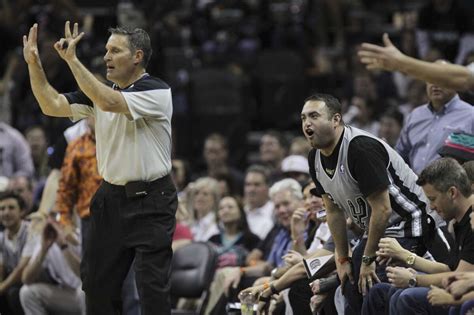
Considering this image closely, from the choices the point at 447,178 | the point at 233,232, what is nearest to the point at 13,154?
the point at 233,232

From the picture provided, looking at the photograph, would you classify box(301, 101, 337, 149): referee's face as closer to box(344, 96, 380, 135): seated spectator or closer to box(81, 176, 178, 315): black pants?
box(81, 176, 178, 315): black pants

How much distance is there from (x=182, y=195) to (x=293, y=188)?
2.47m

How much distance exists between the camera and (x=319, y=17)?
16.6 m

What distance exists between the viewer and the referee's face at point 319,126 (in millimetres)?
7117

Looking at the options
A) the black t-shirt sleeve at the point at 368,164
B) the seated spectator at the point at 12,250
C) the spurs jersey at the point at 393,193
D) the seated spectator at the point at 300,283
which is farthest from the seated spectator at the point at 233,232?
the black t-shirt sleeve at the point at 368,164

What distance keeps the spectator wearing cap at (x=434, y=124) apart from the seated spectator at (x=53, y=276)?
2966mm

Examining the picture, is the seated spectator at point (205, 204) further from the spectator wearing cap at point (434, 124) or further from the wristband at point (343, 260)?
the wristband at point (343, 260)

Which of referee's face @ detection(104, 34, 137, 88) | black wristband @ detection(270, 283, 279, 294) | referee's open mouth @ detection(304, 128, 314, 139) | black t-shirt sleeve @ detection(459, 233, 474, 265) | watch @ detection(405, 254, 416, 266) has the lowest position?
black wristband @ detection(270, 283, 279, 294)

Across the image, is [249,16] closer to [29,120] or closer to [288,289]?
[29,120]

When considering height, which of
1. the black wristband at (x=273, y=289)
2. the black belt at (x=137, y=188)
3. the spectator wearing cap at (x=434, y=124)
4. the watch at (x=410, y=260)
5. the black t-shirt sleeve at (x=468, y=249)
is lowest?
the black wristband at (x=273, y=289)

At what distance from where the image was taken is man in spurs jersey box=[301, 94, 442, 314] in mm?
6965

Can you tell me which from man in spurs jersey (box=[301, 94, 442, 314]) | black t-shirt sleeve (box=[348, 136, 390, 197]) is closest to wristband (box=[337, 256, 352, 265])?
man in spurs jersey (box=[301, 94, 442, 314])

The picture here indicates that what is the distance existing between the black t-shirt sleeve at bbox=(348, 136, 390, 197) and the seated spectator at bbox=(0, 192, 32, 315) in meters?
4.32

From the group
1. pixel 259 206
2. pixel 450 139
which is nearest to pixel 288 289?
pixel 450 139
